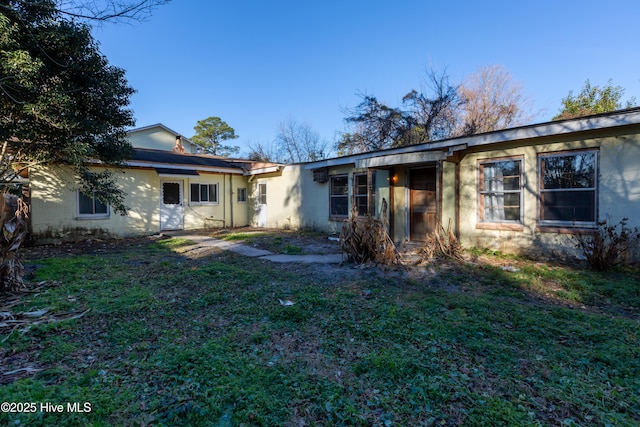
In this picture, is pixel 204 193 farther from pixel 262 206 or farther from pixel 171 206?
pixel 262 206

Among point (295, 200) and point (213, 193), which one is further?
point (213, 193)

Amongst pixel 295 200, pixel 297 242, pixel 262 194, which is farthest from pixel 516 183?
pixel 262 194

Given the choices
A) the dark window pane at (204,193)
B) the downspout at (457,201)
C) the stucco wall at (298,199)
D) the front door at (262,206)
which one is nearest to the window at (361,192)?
the stucco wall at (298,199)

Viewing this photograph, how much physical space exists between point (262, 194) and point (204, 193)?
97.7 inches

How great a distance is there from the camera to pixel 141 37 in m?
7.28

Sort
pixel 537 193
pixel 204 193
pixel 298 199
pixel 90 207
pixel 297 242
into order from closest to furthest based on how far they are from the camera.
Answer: pixel 537 193
pixel 297 242
pixel 90 207
pixel 298 199
pixel 204 193

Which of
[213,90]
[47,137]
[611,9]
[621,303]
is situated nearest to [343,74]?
[213,90]

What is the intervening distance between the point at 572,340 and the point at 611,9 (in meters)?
11.3

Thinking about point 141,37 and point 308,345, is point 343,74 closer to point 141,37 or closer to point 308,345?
point 141,37

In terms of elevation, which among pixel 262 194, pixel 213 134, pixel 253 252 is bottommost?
pixel 253 252

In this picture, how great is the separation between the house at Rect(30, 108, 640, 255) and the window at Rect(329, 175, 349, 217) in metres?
0.04

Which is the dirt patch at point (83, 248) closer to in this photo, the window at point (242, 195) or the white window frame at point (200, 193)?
the white window frame at point (200, 193)

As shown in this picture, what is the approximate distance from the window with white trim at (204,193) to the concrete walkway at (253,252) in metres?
2.41

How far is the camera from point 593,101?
1778cm
